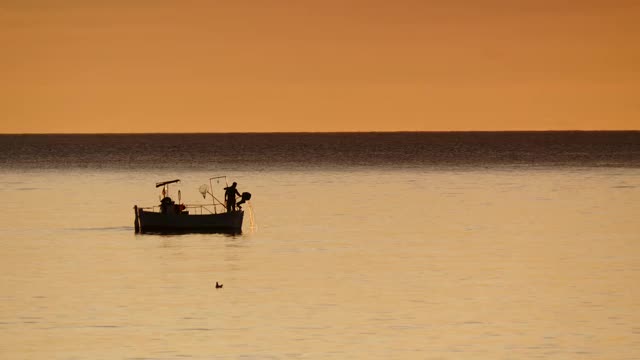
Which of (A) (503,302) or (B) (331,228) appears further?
(B) (331,228)

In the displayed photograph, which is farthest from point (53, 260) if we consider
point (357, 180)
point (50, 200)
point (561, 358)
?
point (357, 180)

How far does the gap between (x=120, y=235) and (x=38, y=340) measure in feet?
92.2

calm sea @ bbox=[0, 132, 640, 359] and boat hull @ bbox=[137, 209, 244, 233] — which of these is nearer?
calm sea @ bbox=[0, 132, 640, 359]

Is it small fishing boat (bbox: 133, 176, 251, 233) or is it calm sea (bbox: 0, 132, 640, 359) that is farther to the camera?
small fishing boat (bbox: 133, 176, 251, 233)

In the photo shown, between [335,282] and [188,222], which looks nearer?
[335,282]

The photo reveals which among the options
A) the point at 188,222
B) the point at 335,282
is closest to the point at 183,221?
the point at 188,222

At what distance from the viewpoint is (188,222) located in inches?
2454

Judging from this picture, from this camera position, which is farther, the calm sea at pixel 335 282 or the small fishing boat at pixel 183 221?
the small fishing boat at pixel 183 221

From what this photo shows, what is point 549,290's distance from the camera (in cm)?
4128

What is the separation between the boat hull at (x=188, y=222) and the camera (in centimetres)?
6203

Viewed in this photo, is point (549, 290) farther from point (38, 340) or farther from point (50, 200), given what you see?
point (50, 200)

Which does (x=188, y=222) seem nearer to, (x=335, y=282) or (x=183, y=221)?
(x=183, y=221)

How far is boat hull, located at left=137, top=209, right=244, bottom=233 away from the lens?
62.0 metres

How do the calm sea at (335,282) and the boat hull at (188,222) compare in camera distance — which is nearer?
the calm sea at (335,282)
